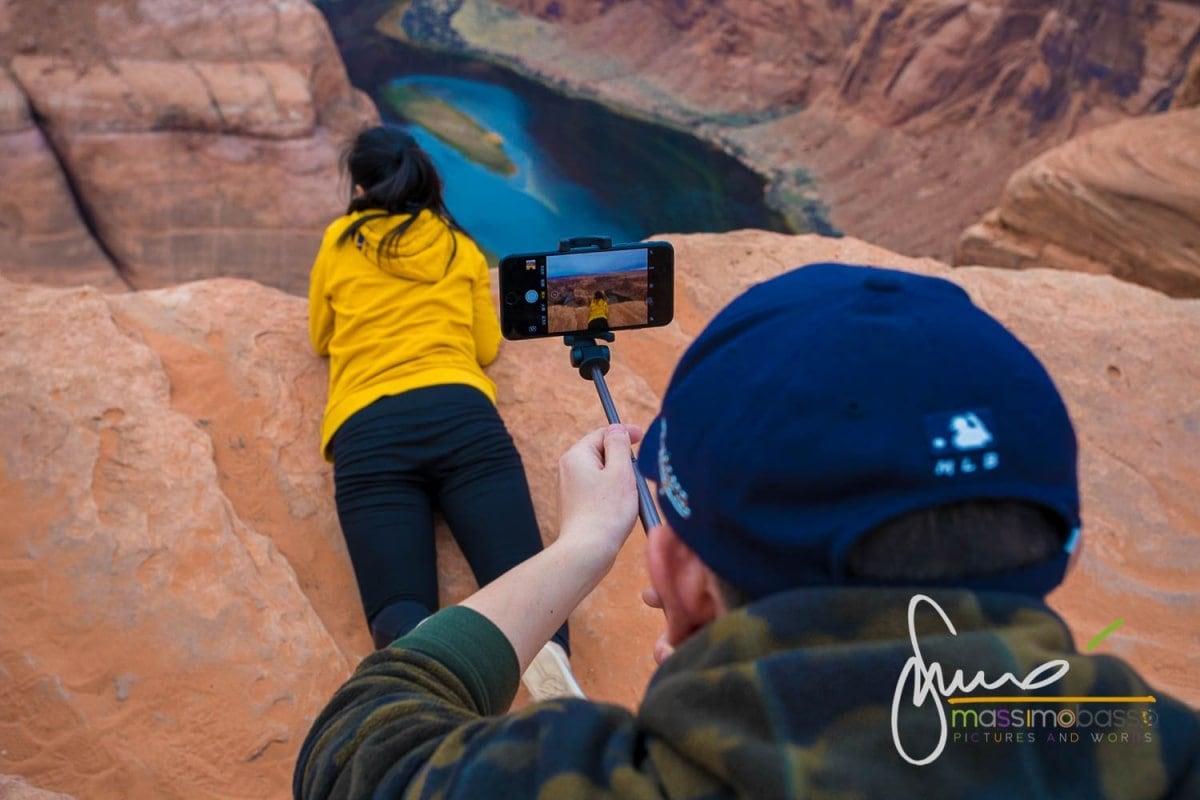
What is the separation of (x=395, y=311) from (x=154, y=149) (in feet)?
39.7

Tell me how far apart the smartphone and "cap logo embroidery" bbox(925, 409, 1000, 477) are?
1.01 meters

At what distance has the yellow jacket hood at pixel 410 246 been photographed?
8.78 ft

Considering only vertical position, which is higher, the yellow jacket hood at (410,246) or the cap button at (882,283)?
the cap button at (882,283)

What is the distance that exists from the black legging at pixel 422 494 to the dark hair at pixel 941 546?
1.70 meters

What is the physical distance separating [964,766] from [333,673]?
190cm

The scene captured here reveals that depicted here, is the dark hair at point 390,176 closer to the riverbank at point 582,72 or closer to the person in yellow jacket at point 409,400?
the person in yellow jacket at point 409,400

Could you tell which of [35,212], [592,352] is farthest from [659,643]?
[35,212]

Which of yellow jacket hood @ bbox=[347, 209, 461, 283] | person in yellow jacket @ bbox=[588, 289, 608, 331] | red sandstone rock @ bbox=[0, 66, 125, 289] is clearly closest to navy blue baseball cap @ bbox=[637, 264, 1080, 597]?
person in yellow jacket @ bbox=[588, 289, 608, 331]

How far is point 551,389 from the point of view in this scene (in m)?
3.17

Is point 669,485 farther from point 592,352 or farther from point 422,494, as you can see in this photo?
point 422,494

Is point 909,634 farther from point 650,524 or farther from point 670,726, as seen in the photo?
point 650,524

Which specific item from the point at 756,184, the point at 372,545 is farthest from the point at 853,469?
the point at 756,184

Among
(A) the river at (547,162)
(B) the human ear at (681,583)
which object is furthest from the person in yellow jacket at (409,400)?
(A) the river at (547,162)

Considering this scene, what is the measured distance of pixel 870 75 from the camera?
18953 millimetres
